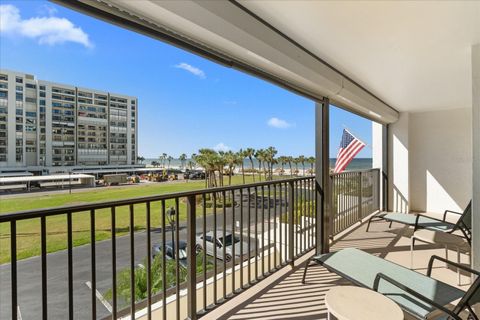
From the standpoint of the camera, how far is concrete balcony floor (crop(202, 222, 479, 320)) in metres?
2.11

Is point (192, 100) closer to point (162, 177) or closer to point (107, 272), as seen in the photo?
point (162, 177)

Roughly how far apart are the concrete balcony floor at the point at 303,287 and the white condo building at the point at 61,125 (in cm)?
3367

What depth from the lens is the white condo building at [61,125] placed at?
100 feet

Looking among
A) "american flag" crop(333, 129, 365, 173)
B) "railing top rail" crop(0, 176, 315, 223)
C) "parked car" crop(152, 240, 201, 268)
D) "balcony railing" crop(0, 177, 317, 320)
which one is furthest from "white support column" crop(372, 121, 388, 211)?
"railing top rail" crop(0, 176, 315, 223)

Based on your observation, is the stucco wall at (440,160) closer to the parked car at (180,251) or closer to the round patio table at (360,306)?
the parked car at (180,251)

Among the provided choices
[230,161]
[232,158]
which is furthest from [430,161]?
[232,158]

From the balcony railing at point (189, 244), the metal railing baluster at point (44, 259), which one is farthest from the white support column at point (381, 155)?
the metal railing baluster at point (44, 259)

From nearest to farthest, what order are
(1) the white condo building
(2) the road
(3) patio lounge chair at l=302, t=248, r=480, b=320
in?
(3) patio lounge chair at l=302, t=248, r=480, b=320 → (2) the road → (1) the white condo building

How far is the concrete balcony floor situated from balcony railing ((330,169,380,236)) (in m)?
0.54

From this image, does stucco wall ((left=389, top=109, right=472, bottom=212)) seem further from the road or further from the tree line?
the tree line

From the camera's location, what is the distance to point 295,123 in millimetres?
58750

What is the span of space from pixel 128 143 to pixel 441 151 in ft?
132

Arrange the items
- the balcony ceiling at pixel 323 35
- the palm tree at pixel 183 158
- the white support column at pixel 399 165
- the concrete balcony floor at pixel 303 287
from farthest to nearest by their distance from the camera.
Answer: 1. the palm tree at pixel 183 158
2. the white support column at pixel 399 165
3. the concrete balcony floor at pixel 303 287
4. the balcony ceiling at pixel 323 35

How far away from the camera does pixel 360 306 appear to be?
4.59 ft
